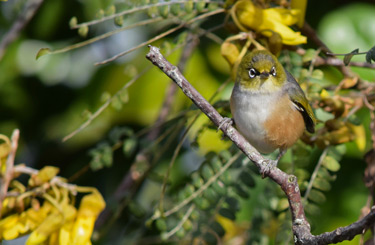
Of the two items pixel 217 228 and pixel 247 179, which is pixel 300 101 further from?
pixel 217 228

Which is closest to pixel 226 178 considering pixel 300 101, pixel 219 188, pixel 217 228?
pixel 219 188

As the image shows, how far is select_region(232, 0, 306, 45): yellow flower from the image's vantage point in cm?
241

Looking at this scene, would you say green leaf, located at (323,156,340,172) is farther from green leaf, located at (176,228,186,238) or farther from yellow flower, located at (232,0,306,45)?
green leaf, located at (176,228,186,238)

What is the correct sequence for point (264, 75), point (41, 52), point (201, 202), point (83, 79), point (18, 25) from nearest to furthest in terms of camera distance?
point (41, 52)
point (201, 202)
point (264, 75)
point (18, 25)
point (83, 79)

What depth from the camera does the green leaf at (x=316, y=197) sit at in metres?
2.50

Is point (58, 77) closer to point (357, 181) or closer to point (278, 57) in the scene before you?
point (278, 57)

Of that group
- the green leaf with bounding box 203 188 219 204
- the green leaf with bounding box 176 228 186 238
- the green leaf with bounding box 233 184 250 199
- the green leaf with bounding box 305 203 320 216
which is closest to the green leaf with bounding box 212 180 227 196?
the green leaf with bounding box 203 188 219 204

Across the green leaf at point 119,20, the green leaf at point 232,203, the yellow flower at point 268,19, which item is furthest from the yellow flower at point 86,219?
the yellow flower at point 268,19

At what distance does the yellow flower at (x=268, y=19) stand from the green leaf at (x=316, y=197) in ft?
2.11

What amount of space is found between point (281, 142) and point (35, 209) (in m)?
1.12

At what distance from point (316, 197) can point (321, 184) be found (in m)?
0.06

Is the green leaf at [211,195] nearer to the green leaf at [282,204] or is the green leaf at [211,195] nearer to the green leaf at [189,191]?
the green leaf at [189,191]

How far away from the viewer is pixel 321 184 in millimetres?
2508

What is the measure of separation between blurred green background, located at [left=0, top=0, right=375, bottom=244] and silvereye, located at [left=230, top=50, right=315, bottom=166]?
57 cm
